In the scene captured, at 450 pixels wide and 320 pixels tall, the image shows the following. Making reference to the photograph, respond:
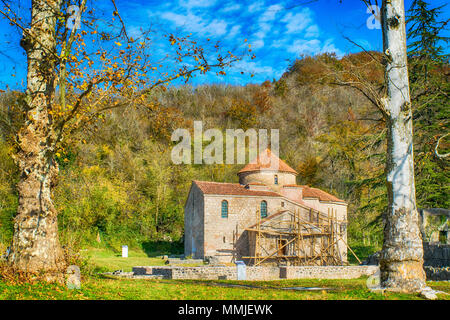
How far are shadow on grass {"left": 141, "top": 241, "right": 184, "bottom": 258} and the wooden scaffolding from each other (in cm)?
975

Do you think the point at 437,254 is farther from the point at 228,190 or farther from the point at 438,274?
the point at 228,190

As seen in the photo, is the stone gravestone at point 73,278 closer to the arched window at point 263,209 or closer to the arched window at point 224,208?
the arched window at point 224,208

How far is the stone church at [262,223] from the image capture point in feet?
94.3

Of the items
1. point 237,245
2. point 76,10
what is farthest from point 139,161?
point 76,10

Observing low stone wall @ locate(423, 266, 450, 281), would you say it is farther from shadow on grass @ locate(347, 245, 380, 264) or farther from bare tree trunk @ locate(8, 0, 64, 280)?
shadow on grass @ locate(347, 245, 380, 264)

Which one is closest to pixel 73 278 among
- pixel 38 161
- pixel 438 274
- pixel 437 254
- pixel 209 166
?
pixel 38 161

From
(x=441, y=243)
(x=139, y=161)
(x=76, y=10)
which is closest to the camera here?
(x=76, y=10)

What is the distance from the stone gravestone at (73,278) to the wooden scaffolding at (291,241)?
20706 mm

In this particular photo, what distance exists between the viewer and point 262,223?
29109mm

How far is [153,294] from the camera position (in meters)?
7.65

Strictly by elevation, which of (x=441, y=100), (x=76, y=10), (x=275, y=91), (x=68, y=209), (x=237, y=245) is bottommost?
(x=237, y=245)

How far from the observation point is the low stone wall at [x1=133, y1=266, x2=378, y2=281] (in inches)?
655

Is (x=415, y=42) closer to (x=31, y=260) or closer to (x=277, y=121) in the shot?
(x=31, y=260)
